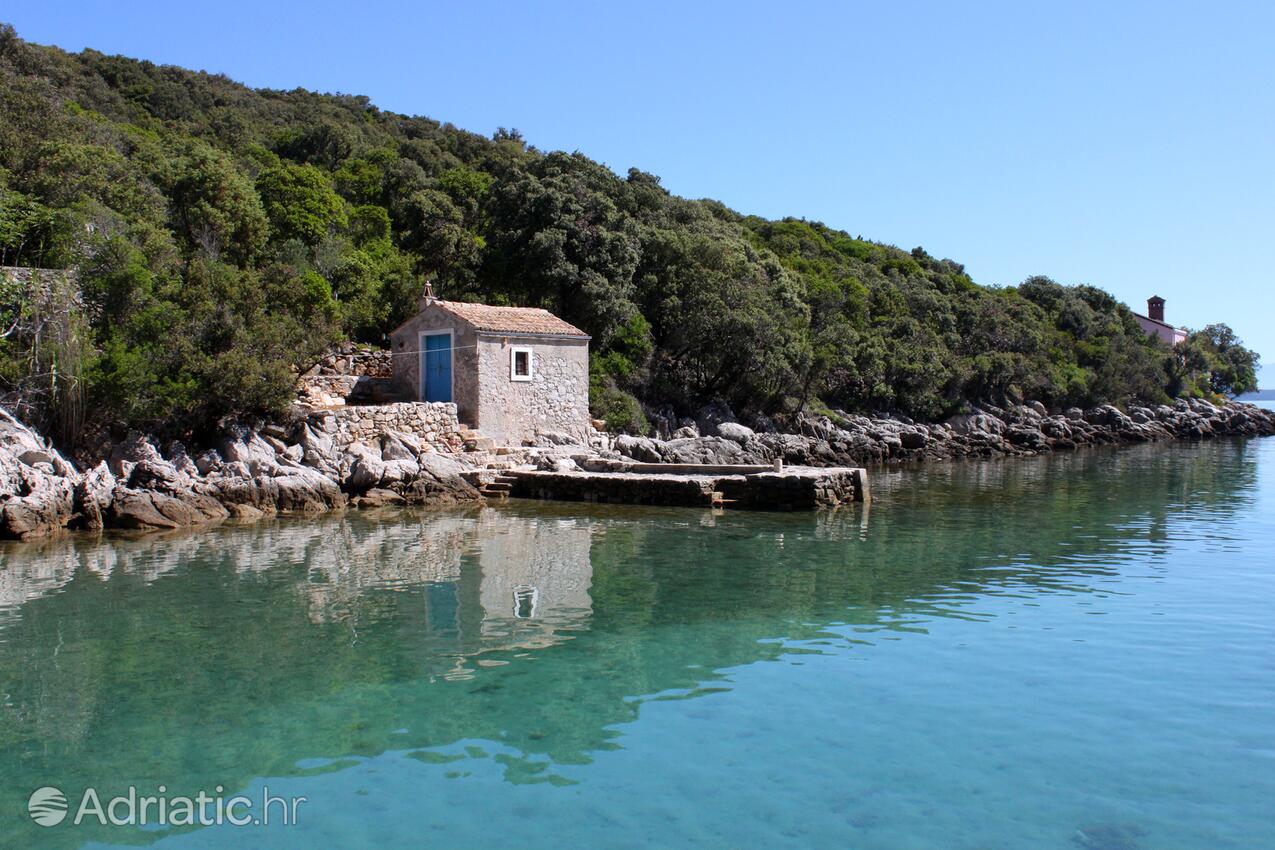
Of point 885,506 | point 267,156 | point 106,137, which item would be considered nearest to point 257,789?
point 885,506

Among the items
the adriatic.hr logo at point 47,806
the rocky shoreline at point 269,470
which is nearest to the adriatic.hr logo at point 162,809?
the adriatic.hr logo at point 47,806

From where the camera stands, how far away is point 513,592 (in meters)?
13.9

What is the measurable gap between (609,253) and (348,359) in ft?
35.4

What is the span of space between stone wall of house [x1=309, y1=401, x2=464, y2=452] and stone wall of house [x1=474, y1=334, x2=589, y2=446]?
996 mm

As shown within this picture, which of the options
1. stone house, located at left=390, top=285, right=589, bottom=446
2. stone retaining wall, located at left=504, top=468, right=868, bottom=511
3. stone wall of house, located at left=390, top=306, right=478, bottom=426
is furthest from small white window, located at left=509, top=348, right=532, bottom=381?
stone retaining wall, located at left=504, top=468, right=868, bottom=511

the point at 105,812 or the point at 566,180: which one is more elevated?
the point at 566,180

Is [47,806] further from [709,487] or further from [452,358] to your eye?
[452,358]

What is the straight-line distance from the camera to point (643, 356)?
123 feet

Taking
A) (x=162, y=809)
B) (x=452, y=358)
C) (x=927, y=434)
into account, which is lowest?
(x=162, y=809)

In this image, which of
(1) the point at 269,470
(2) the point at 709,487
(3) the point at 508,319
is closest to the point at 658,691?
(2) the point at 709,487

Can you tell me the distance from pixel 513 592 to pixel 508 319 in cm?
1661

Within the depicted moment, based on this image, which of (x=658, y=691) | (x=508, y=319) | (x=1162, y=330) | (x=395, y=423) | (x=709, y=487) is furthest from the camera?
(x=1162, y=330)

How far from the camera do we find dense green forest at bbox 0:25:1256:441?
2353 cm

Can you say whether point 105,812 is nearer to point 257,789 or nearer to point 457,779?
point 257,789
